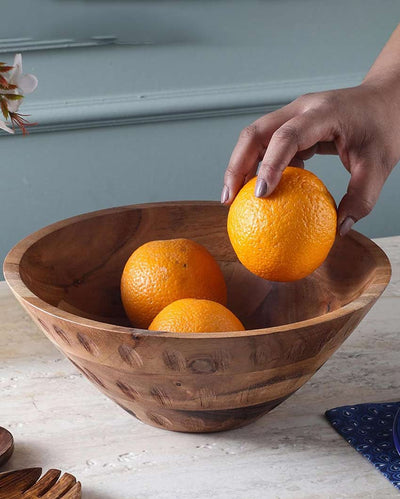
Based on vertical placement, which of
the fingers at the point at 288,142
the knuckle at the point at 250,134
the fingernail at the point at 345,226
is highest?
the fingers at the point at 288,142

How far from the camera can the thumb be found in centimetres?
79

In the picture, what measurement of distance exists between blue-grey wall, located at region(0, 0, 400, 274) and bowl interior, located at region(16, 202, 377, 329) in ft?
3.71

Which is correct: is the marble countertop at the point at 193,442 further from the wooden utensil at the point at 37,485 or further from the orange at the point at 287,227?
the orange at the point at 287,227

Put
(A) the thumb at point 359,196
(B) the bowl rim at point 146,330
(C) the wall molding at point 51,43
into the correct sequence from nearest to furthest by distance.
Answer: (B) the bowl rim at point 146,330 < (A) the thumb at point 359,196 < (C) the wall molding at point 51,43

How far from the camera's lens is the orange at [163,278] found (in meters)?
0.77

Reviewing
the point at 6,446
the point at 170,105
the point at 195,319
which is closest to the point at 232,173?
the point at 195,319

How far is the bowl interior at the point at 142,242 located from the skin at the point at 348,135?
2.8 inches

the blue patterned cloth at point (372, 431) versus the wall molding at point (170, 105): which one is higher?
the wall molding at point (170, 105)

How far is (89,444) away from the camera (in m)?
0.68

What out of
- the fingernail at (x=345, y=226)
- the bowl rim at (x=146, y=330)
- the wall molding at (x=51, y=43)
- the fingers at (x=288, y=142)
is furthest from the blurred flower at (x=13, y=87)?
the wall molding at (x=51, y=43)

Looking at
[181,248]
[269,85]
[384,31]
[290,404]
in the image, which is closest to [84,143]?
[269,85]

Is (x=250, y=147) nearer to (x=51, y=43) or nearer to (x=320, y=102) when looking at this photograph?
(x=320, y=102)

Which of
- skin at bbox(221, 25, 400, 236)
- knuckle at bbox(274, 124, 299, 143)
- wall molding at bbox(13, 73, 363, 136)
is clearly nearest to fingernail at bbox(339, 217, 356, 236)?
skin at bbox(221, 25, 400, 236)

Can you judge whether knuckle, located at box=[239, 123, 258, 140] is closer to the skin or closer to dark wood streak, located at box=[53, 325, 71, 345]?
the skin
